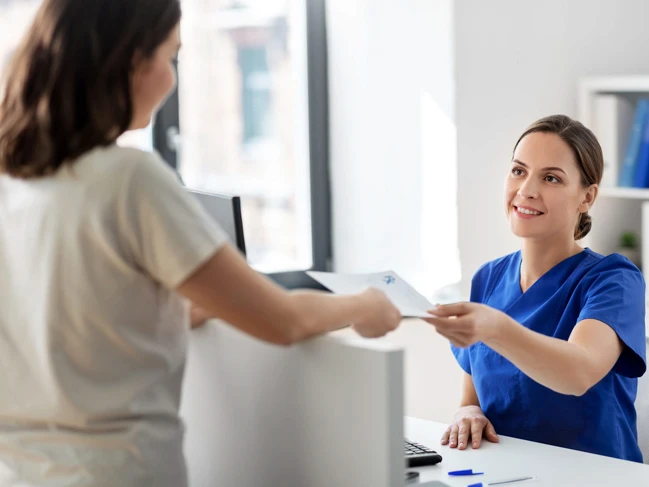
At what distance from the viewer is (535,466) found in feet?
5.10

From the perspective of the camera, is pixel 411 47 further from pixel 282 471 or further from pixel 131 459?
pixel 131 459

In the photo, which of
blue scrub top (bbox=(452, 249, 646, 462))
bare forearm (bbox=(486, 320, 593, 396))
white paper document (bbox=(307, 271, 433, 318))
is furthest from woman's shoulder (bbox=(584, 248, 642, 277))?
white paper document (bbox=(307, 271, 433, 318))

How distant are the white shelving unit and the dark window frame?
2.88ft

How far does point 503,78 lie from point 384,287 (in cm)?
165

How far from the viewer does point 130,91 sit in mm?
1096

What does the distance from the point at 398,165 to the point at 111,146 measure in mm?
1991

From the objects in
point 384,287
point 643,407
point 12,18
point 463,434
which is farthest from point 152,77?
point 12,18

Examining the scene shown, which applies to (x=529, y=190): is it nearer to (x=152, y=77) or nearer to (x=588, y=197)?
(x=588, y=197)

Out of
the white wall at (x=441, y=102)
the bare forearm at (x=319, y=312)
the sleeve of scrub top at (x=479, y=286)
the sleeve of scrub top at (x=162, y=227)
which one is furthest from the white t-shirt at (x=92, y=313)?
the white wall at (x=441, y=102)

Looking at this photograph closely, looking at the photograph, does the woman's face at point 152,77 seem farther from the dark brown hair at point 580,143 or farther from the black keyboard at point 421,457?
the dark brown hair at point 580,143

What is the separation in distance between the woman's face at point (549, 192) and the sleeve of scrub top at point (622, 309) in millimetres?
137

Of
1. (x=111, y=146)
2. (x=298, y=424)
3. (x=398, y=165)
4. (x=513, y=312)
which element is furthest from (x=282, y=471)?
(x=398, y=165)

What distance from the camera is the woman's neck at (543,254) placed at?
1875 mm

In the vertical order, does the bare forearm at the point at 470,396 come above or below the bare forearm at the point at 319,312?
below
